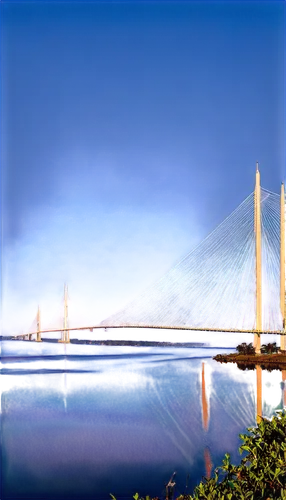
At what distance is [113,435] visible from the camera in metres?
9.03

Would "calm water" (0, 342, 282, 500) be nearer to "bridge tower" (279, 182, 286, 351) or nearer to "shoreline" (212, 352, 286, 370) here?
"bridge tower" (279, 182, 286, 351)

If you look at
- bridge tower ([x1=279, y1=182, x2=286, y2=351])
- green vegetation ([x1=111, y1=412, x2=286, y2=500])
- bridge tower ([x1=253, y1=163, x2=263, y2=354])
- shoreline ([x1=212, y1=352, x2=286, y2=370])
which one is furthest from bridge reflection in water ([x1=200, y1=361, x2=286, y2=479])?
green vegetation ([x1=111, y1=412, x2=286, y2=500])

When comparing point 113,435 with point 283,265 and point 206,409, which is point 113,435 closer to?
point 206,409

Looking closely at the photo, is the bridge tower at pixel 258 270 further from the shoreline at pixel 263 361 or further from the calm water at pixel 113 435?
the calm water at pixel 113 435

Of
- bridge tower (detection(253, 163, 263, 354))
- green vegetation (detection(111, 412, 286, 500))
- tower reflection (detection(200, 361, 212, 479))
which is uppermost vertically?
bridge tower (detection(253, 163, 263, 354))

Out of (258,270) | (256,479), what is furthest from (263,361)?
(256,479)

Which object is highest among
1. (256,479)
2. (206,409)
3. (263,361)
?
(256,479)

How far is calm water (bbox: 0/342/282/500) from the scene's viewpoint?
6.40m

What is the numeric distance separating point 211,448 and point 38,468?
90.3 inches

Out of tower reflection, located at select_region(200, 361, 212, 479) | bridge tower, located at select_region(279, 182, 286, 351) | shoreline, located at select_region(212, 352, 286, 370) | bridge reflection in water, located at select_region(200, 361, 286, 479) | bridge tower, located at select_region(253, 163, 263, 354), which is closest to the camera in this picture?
tower reflection, located at select_region(200, 361, 212, 479)

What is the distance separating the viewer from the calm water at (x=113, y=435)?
21.0 ft

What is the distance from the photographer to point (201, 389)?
15.1 meters

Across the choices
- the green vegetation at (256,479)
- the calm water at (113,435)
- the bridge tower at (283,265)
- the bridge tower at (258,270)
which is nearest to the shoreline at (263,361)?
the bridge tower at (258,270)

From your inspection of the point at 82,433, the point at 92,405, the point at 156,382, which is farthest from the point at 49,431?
the point at 156,382
